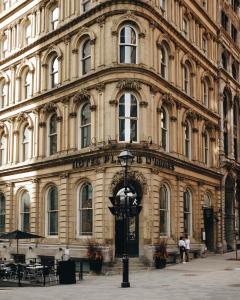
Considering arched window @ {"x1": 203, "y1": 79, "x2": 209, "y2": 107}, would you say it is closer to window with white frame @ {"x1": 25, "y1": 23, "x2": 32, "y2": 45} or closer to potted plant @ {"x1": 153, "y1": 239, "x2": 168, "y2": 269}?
window with white frame @ {"x1": 25, "y1": 23, "x2": 32, "y2": 45}

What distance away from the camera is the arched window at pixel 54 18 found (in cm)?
3809

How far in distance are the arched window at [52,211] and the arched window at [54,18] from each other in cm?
1170

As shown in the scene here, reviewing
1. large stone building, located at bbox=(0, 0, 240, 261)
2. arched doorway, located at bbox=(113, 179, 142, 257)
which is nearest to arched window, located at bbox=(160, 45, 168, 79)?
large stone building, located at bbox=(0, 0, 240, 261)

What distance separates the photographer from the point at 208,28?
43625 mm

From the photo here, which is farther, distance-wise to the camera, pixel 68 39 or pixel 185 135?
pixel 185 135

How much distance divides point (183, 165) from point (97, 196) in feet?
25.6

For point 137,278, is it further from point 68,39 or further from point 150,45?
point 68,39

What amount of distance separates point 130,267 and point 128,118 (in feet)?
28.8

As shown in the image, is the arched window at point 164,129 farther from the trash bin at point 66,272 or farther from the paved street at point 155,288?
the trash bin at point 66,272

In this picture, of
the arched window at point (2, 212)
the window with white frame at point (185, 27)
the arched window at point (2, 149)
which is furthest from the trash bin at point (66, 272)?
the window with white frame at point (185, 27)

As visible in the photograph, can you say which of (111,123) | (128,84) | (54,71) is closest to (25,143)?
(54,71)

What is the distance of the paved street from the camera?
61.9ft

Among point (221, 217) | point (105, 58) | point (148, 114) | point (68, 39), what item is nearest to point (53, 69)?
point (68, 39)

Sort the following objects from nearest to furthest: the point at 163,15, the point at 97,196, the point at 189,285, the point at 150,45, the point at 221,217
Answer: the point at 189,285 → the point at 97,196 → the point at 150,45 → the point at 163,15 → the point at 221,217
